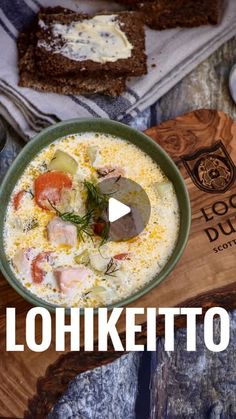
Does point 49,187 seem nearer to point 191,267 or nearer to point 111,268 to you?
point 111,268

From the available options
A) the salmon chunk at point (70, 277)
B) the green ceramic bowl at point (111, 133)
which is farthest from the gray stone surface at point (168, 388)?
the salmon chunk at point (70, 277)

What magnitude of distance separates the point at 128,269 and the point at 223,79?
149 centimetres

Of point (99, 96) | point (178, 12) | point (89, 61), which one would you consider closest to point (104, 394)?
point (99, 96)

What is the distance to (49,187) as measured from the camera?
3.92 m

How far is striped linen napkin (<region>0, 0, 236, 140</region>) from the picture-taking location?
444cm

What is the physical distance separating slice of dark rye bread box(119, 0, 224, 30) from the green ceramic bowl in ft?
3.15

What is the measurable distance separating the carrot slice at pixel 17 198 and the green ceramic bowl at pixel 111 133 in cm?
4

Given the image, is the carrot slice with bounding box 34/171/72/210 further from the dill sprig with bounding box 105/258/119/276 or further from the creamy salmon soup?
the dill sprig with bounding box 105/258/119/276

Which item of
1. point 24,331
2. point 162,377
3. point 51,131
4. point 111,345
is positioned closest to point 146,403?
point 162,377

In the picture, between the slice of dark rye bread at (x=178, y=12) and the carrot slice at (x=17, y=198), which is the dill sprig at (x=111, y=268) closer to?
the carrot slice at (x=17, y=198)

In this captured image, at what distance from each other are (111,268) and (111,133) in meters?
0.72

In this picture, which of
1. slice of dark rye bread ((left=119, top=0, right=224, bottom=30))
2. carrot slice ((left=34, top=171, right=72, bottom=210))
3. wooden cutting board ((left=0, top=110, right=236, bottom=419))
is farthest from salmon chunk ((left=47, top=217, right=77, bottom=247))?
slice of dark rye bread ((left=119, top=0, right=224, bottom=30))

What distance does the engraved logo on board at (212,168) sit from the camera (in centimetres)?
426

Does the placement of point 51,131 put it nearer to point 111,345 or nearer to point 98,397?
point 111,345
